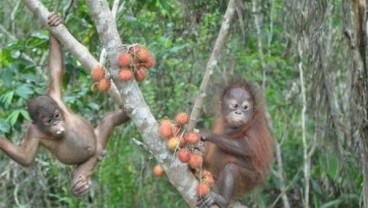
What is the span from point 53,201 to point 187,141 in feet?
17.2

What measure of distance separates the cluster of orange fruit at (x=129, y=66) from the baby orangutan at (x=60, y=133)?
1.13 m

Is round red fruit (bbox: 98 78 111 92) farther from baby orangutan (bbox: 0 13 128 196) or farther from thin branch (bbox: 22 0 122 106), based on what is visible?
baby orangutan (bbox: 0 13 128 196)

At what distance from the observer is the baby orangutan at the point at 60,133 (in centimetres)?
447

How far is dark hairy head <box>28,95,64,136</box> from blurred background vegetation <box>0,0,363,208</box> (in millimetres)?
323

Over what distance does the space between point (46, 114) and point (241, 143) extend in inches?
58.4

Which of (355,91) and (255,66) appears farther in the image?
(255,66)

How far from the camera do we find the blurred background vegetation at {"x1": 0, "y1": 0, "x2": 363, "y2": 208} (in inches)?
215

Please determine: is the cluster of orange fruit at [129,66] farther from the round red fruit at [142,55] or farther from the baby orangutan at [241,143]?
the baby orangutan at [241,143]

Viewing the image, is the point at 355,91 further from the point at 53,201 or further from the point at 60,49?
the point at 53,201

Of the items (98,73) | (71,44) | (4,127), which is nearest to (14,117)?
(4,127)

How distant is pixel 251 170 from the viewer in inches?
187

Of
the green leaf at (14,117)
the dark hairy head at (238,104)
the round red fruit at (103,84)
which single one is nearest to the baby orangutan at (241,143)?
the dark hairy head at (238,104)

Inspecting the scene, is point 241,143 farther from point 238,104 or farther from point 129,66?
point 129,66

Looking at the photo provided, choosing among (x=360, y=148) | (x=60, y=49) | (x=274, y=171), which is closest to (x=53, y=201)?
(x=274, y=171)
